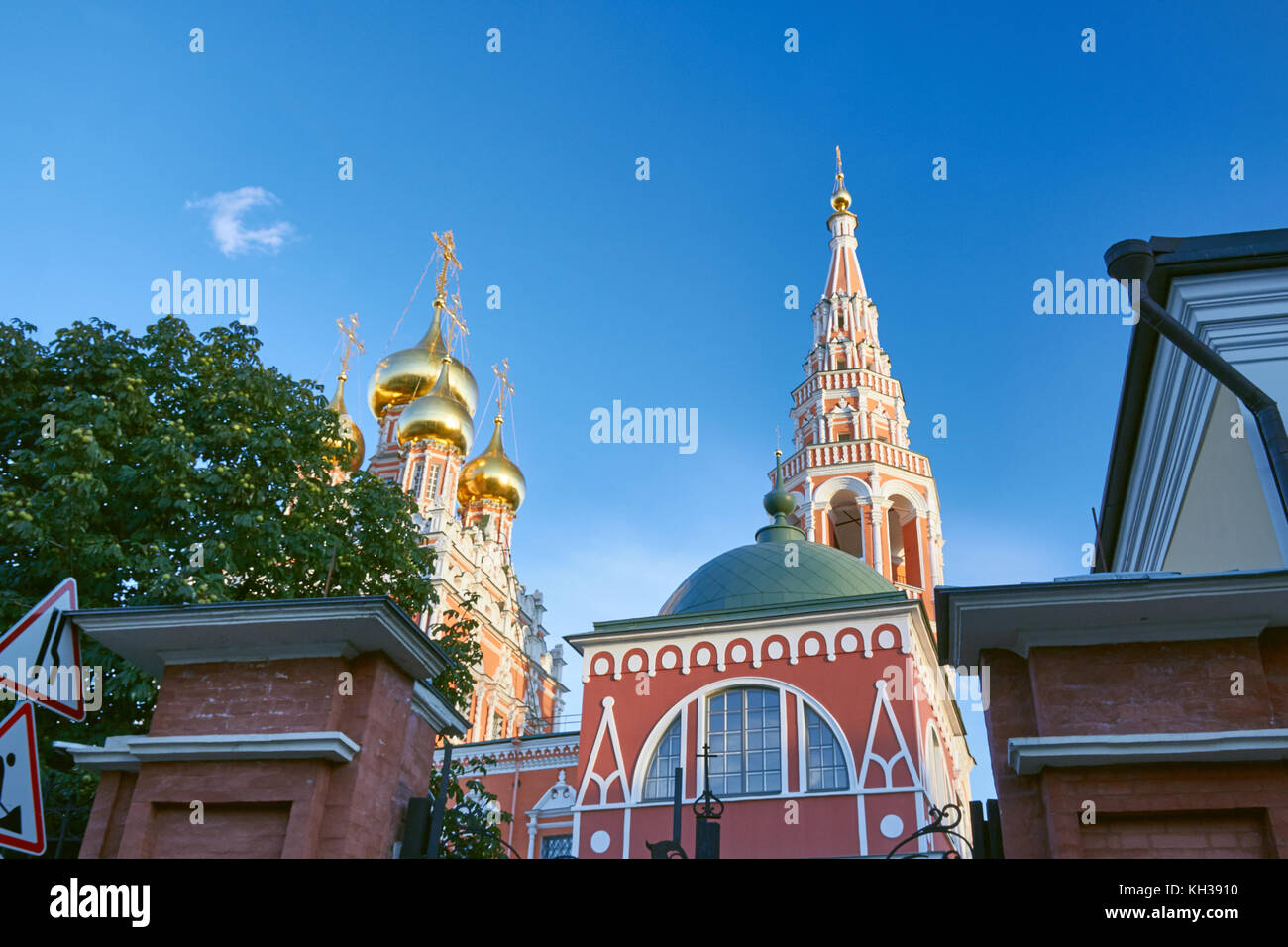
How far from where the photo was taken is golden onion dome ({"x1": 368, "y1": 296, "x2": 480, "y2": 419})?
4487 cm

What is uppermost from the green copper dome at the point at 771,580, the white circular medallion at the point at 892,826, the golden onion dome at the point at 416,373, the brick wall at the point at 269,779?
the golden onion dome at the point at 416,373

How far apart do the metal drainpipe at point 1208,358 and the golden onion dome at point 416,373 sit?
3719 centimetres

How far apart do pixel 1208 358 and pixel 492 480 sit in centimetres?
3826

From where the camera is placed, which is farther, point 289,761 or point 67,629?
point 289,761

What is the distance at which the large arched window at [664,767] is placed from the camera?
1844cm

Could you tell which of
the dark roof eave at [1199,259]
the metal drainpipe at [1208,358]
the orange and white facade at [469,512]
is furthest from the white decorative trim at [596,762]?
the orange and white facade at [469,512]

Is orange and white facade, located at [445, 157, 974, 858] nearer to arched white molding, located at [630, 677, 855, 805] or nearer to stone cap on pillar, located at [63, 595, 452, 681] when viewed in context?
arched white molding, located at [630, 677, 855, 805]

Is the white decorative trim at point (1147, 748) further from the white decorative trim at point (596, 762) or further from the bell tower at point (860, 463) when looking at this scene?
the bell tower at point (860, 463)

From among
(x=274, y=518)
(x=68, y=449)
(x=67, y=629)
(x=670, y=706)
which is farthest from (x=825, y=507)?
(x=67, y=629)

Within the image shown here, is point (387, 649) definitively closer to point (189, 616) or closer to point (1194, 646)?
point (189, 616)

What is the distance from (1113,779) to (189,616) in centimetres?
578

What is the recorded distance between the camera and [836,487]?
102ft

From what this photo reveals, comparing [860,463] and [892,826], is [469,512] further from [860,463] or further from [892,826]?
[892,826]

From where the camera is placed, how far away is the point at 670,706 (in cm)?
1903
